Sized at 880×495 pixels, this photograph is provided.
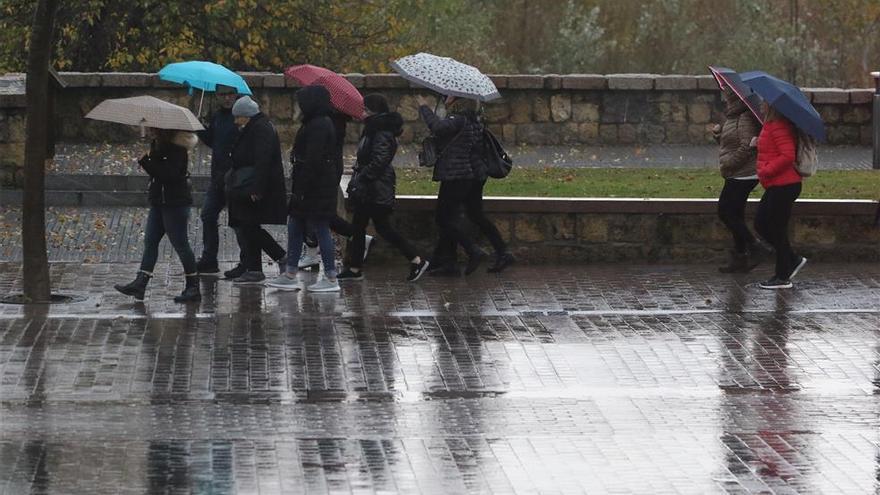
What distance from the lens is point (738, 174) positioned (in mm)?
13992

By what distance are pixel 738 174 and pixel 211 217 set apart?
413 centimetres

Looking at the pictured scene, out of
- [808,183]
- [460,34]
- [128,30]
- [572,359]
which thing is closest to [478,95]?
[572,359]

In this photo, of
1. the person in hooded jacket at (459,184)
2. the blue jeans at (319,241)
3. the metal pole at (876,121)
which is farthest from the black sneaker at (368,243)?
the metal pole at (876,121)

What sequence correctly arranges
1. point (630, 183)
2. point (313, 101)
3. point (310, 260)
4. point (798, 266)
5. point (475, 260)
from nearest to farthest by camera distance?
point (313, 101), point (798, 266), point (475, 260), point (310, 260), point (630, 183)

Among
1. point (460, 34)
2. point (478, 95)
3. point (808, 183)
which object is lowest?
point (460, 34)

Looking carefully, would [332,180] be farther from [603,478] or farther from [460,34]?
[460,34]

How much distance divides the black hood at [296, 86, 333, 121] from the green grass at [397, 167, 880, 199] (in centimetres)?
369

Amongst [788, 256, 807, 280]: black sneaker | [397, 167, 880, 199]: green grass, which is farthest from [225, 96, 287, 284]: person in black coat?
[788, 256, 807, 280]: black sneaker

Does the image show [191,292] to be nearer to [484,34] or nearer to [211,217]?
[211,217]

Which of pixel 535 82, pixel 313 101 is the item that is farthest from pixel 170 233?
pixel 535 82

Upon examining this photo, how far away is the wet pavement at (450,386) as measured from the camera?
8.12 metres

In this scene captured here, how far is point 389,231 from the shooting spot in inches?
548

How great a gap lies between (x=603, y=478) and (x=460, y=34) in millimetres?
35710

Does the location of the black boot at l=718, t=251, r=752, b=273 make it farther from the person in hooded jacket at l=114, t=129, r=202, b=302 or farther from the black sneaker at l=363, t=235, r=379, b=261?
the person in hooded jacket at l=114, t=129, r=202, b=302
